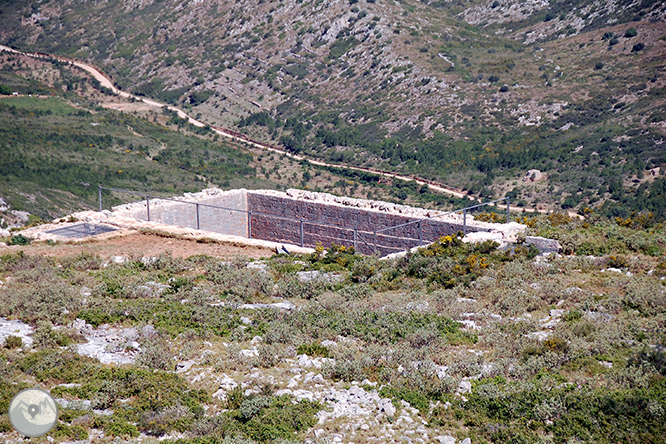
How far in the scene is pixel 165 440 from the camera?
9.28 m

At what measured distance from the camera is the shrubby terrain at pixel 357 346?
974cm

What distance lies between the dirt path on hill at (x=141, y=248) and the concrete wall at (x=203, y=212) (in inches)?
132

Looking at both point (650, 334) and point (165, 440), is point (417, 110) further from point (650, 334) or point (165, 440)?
point (165, 440)

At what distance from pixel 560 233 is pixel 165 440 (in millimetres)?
14125

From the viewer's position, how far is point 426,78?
6328cm

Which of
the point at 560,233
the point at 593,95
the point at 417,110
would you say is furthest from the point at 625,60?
the point at 560,233

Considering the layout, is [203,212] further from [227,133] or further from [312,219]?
[227,133]

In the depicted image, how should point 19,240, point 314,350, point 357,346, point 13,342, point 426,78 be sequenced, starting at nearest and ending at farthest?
point 13,342, point 314,350, point 357,346, point 19,240, point 426,78

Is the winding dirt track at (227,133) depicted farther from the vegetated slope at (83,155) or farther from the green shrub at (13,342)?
the green shrub at (13,342)

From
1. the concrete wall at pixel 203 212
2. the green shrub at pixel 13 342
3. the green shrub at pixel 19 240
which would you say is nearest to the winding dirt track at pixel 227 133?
the concrete wall at pixel 203 212

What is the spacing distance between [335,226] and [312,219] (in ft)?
6.19

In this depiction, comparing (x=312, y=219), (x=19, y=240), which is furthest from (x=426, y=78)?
(x=19, y=240)

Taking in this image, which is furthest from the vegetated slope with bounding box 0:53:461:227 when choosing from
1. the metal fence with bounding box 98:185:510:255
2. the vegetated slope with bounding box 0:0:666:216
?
the metal fence with bounding box 98:185:510:255

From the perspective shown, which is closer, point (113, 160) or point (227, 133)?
point (113, 160)
